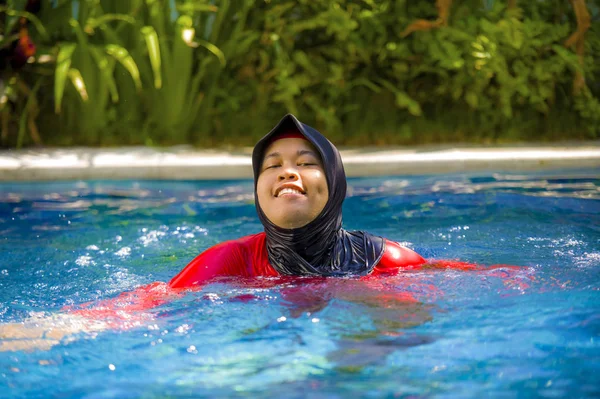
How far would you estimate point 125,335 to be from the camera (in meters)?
3.02

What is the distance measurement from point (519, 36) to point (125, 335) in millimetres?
6167

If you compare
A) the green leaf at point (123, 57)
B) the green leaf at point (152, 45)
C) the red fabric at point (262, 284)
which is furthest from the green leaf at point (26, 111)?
the red fabric at point (262, 284)

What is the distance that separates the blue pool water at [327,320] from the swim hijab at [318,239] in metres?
0.11

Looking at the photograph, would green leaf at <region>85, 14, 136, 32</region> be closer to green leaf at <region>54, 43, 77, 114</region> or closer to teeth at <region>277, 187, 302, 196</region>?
green leaf at <region>54, 43, 77, 114</region>

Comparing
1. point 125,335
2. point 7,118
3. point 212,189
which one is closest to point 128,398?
point 125,335

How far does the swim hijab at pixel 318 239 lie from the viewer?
335 centimetres

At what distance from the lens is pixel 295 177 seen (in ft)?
10.7

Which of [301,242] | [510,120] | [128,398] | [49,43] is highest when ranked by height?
[49,43]

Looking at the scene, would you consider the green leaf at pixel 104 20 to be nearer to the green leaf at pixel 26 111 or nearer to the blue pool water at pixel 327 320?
the green leaf at pixel 26 111

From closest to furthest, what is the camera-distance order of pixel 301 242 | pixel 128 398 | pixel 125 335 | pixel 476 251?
pixel 128 398, pixel 125 335, pixel 301 242, pixel 476 251

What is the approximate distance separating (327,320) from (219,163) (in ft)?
12.4

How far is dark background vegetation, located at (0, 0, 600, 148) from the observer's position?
25.8 ft

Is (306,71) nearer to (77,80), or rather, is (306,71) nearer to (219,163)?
(219,163)

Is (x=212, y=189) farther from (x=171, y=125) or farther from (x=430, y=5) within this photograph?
(x=430, y=5)
